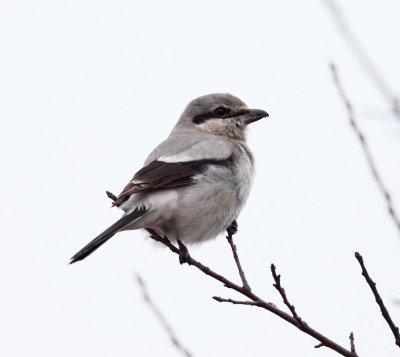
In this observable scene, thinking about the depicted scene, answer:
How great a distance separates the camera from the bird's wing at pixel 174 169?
444 cm

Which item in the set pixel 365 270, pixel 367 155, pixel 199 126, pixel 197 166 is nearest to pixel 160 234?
pixel 197 166

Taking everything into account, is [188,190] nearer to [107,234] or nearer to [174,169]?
[174,169]

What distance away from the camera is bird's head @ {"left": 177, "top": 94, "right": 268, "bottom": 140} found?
221 inches

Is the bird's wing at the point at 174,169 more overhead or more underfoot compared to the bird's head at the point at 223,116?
more underfoot

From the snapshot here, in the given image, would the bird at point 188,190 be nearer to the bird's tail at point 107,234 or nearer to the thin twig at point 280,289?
the bird's tail at point 107,234

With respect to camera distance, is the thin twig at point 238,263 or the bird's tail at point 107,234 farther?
the bird's tail at point 107,234

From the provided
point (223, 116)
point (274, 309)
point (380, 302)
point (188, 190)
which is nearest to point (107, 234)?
point (188, 190)

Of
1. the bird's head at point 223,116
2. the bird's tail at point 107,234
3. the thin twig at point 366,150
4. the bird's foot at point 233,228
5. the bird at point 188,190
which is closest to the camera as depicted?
the thin twig at point 366,150

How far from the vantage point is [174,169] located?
4609mm

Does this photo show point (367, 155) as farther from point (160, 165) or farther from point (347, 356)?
point (160, 165)

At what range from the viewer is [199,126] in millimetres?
5730

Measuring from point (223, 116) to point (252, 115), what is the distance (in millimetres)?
274

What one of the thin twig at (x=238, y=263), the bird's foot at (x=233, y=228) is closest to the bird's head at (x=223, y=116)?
the bird's foot at (x=233, y=228)

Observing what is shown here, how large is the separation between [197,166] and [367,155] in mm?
2501
